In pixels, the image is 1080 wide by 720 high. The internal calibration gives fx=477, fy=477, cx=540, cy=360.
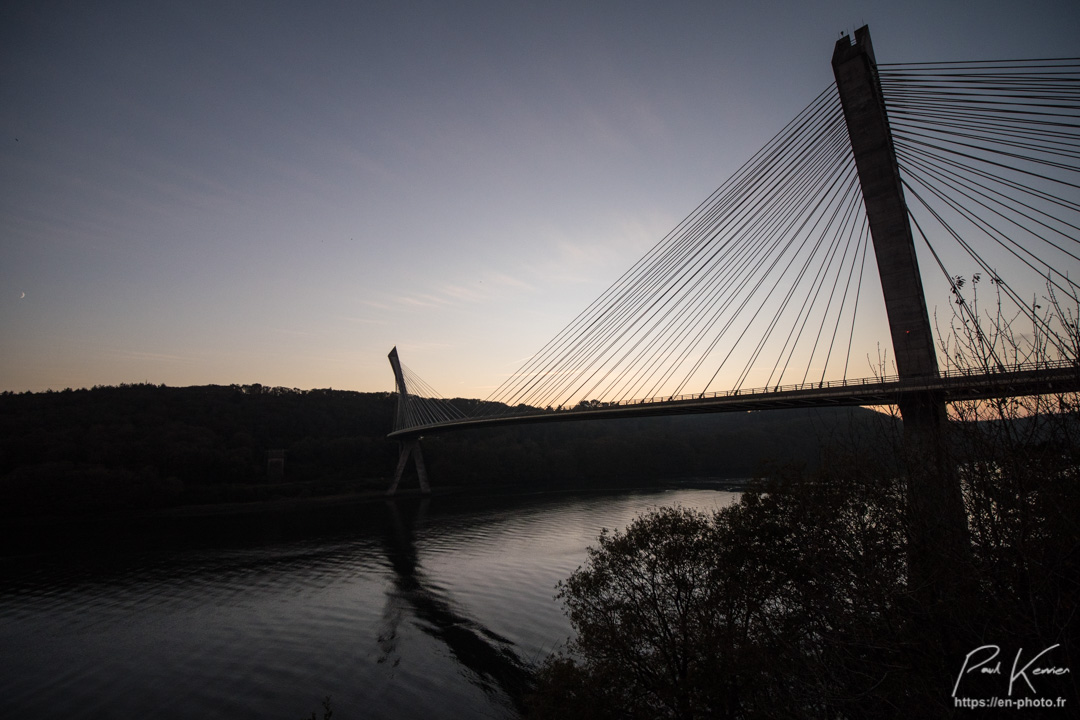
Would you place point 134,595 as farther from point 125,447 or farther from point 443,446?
point 443,446

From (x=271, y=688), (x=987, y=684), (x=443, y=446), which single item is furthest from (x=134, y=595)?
(x=443, y=446)

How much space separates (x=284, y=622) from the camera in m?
17.0

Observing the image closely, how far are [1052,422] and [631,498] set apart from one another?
41247 millimetres

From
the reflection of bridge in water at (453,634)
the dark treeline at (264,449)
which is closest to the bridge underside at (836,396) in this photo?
the reflection of bridge in water at (453,634)

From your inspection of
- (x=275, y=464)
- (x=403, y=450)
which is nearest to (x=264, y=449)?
(x=275, y=464)

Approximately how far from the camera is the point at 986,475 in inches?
202

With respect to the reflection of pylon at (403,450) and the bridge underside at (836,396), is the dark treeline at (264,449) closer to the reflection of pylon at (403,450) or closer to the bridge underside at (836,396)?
the reflection of pylon at (403,450)

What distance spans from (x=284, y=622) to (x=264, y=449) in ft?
151

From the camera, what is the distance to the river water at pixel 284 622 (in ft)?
39.8
